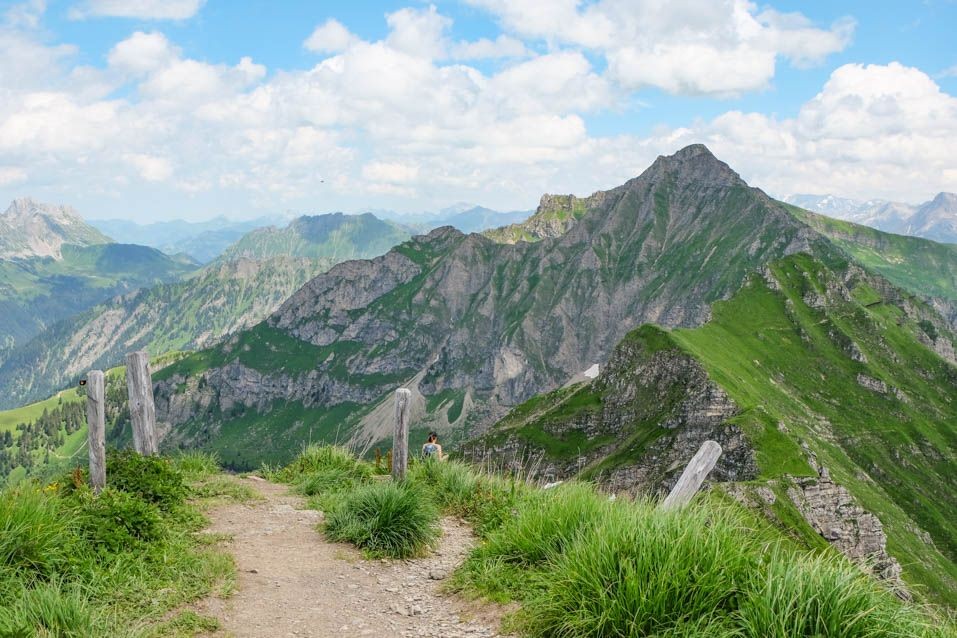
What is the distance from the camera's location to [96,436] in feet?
46.1

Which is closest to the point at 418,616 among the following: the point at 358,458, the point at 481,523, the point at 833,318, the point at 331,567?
the point at 331,567

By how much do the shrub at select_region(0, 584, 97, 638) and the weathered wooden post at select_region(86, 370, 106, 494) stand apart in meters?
6.33

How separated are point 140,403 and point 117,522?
6130mm

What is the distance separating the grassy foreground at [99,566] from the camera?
25.6 ft

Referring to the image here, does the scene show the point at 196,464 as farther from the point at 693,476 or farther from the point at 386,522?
the point at 693,476

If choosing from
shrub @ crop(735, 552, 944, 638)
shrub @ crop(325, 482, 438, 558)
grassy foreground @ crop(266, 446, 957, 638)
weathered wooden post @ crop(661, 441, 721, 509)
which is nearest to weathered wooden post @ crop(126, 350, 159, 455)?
shrub @ crop(325, 482, 438, 558)

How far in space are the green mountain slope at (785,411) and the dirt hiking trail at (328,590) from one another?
240 ft

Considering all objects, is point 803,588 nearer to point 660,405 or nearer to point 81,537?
point 81,537

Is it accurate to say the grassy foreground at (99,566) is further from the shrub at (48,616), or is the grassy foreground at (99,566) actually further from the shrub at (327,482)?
the shrub at (327,482)

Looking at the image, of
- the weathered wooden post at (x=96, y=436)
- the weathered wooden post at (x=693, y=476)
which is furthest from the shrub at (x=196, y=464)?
the weathered wooden post at (x=693, y=476)

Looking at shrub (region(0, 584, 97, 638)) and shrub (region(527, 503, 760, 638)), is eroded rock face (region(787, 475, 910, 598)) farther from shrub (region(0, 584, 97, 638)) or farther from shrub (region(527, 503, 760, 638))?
shrub (region(0, 584, 97, 638))

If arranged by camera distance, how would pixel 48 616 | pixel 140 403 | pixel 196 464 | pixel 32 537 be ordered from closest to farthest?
pixel 48 616, pixel 32 537, pixel 140 403, pixel 196 464

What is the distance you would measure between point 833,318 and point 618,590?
19099 centimetres

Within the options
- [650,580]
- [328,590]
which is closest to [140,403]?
[328,590]
